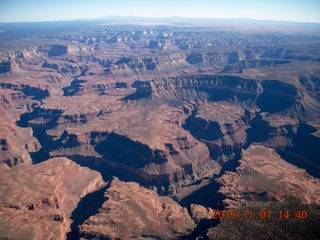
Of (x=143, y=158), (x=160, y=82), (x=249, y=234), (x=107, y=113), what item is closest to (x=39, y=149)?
(x=107, y=113)

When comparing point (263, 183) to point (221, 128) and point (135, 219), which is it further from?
point (221, 128)

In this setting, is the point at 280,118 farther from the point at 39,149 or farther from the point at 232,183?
the point at 39,149

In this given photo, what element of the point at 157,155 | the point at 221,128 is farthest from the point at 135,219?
the point at 221,128
